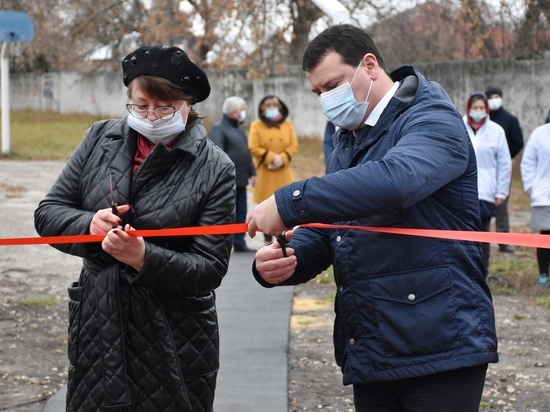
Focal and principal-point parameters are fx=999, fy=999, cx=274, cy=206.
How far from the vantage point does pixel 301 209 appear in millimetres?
2893

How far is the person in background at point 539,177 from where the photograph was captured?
9469mm

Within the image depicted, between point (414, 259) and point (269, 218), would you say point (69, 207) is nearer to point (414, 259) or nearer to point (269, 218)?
point (269, 218)

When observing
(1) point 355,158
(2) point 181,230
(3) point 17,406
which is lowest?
(3) point 17,406

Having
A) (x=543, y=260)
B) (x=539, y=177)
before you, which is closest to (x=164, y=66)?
→ (x=539, y=177)

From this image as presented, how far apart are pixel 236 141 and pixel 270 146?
74 cm

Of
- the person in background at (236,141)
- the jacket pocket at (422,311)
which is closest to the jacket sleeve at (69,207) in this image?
the jacket pocket at (422,311)

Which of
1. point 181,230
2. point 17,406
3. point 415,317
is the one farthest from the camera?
point 17,406

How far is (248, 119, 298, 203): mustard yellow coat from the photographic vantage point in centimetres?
1243

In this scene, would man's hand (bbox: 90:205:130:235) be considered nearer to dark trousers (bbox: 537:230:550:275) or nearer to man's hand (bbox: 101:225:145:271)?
man's hand (bbox: 101:225:145:271)

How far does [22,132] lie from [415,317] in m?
29.4

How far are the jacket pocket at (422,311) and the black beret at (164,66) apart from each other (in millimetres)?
1081

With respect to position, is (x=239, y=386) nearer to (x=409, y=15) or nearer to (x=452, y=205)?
(x=452, y=205)

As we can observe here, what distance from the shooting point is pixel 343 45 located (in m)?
3.14

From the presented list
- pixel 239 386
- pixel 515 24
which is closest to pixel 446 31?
pixel 515 24
